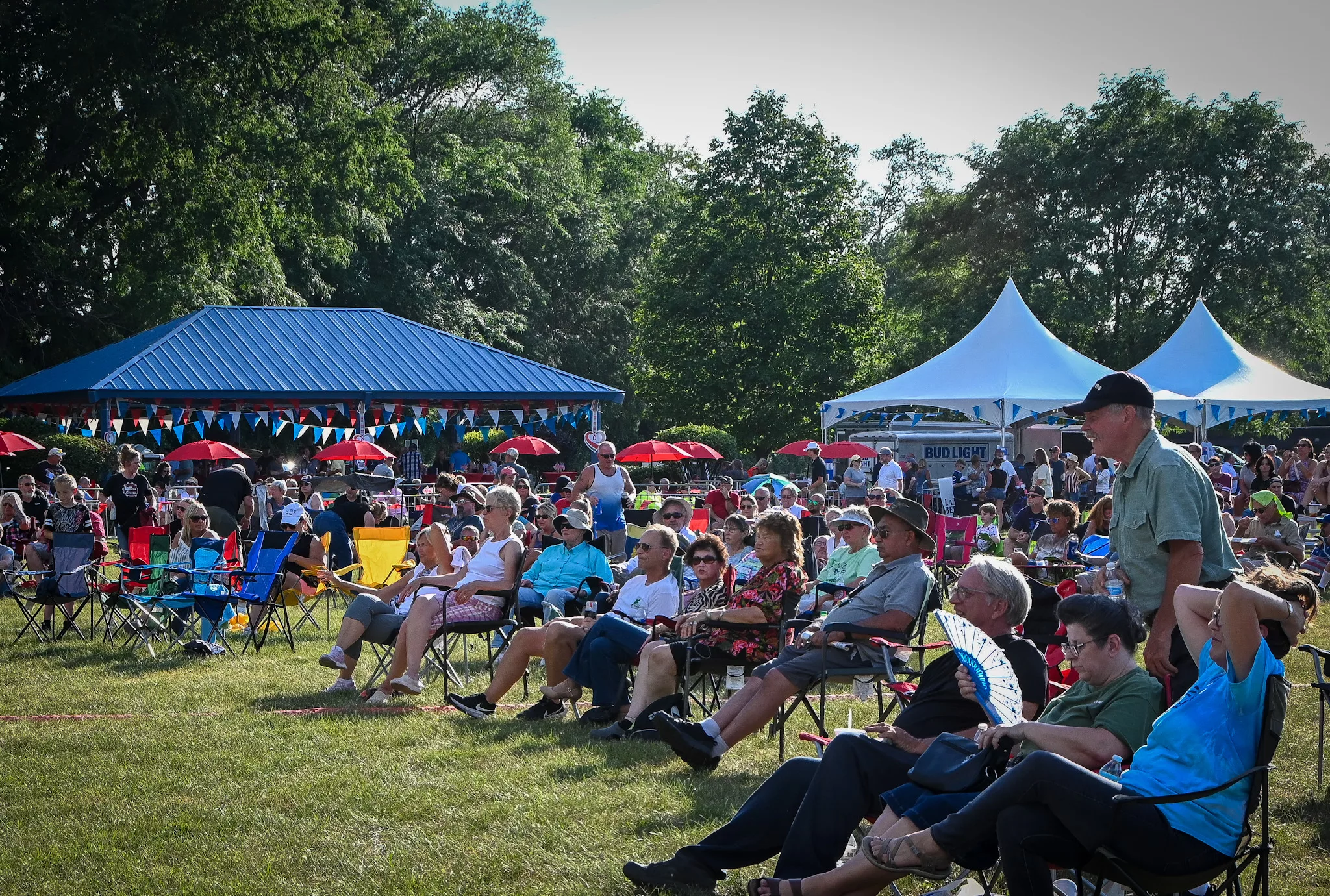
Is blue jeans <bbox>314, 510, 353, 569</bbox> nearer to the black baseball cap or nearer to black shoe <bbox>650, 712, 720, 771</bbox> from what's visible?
black shoe <bbox>650, 712, 720, 771</bbox>

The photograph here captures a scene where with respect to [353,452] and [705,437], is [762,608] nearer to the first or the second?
[353,452]

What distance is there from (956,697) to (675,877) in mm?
1071

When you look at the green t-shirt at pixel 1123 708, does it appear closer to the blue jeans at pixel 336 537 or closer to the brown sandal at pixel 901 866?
the brown sandal at pixel 901 866

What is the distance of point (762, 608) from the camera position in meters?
6.19

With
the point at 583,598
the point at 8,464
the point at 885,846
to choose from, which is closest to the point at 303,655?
the point at 583,598

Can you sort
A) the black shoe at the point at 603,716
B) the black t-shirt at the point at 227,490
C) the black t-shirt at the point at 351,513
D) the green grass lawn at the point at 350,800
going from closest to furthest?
the green grass lawn at the point at 350,800 < the black shoe at the point at 603,716 < the black t-shirt at the point at 351,513 < the black t-shirt at the point at 227,490

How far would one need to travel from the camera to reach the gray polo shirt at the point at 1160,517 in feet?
12.4

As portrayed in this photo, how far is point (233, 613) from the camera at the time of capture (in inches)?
408

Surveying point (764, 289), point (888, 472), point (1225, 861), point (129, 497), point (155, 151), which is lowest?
point (1225, 861)

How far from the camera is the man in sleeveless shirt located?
468 inches

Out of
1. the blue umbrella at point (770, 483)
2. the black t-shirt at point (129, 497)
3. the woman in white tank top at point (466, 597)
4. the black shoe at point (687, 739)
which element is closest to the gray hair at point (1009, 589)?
the black shoe at point (687, 739)

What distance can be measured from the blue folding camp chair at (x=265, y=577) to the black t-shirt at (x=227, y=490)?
404 cm

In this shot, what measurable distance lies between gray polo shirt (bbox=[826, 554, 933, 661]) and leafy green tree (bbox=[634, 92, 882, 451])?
1076 inches

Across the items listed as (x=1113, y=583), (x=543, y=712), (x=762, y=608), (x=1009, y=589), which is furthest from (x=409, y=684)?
(x=1113, y=583)
